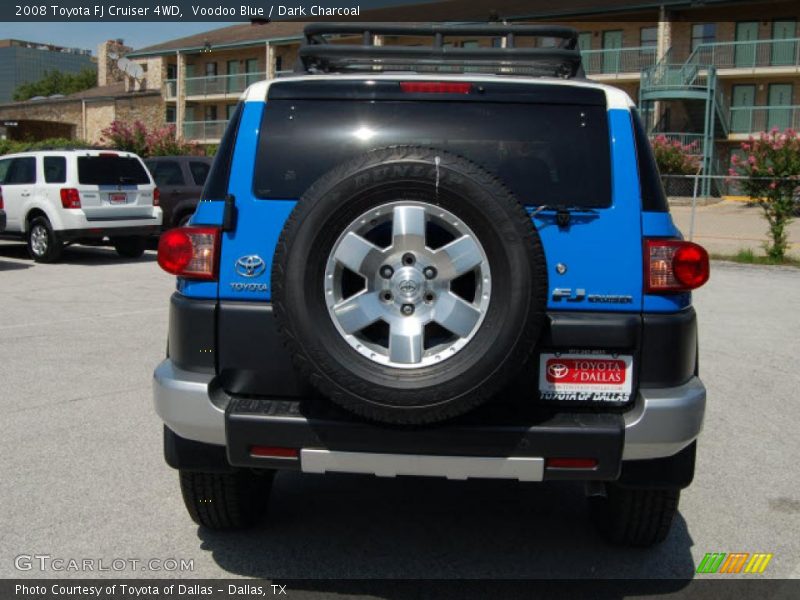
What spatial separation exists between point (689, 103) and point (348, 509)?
37704 mm

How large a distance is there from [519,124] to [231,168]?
1.14m

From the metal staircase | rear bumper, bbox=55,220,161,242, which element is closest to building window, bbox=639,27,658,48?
the metal staircase

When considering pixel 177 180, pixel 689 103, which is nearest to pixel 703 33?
pixel 689 103

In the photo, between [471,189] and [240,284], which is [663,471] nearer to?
[471,189]

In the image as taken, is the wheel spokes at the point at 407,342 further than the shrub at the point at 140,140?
No

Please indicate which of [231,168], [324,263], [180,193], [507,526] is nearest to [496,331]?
[324,263]

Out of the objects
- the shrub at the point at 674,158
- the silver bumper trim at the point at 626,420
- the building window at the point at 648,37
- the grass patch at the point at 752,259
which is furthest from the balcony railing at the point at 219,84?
the silver bumper trim at the point at 626,420

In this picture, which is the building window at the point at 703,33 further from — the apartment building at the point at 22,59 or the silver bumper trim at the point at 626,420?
the apartment building at the point at 22,59

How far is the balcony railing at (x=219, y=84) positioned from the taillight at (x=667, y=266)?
4845 cm

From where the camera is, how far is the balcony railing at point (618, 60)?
4028 centimetres

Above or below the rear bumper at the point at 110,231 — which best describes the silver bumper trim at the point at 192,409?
above

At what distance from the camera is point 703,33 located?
39969mm

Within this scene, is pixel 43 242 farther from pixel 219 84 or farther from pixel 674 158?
pixel 219 84

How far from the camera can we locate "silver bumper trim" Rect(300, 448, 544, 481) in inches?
134
